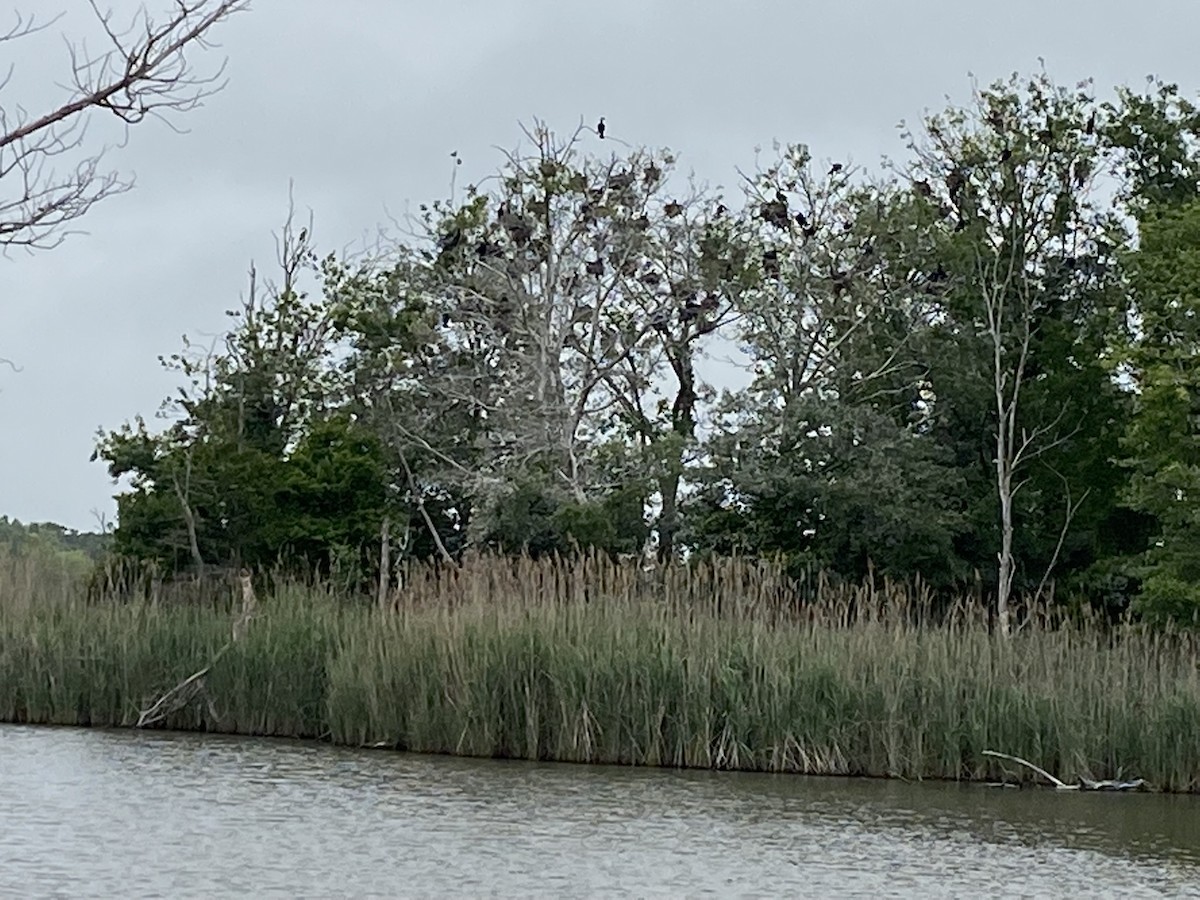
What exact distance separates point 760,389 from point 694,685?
1142cm

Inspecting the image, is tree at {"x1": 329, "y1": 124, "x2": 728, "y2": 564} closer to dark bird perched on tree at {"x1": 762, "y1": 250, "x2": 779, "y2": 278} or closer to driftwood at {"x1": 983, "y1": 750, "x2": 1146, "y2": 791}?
dark bird perched on tree at {"x1": 762, "y1": 250, "x2": 779, "y2": 278}

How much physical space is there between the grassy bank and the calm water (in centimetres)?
49

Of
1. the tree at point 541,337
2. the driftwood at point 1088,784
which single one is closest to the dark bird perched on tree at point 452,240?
the tree at point 541,337

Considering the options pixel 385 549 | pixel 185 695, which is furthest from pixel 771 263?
pixel 185 695

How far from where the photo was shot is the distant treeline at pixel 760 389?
24141 mm

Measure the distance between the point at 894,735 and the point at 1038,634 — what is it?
5.89 feet

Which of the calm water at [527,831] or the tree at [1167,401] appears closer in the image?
the calm water at [527,831]

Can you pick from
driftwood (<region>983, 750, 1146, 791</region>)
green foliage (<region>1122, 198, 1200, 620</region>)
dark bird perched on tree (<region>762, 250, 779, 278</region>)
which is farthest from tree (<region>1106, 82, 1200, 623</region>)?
driftwood (<region>983, 750, 1146, 791</region>)

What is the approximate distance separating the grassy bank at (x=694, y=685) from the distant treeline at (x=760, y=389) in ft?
21.8

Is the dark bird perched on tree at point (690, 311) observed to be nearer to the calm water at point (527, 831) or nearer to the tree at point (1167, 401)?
the tree at point (1167, 401)

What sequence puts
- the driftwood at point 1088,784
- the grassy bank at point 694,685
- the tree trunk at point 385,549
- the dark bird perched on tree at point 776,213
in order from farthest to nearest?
1. the dark bird perched on tree at point 776,213
2. the tree trunk at point 385,549
3. the grassy bank at point 694,685
4. the driftwood at point 1088,784

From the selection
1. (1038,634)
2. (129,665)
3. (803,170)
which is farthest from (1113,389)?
(129,665)

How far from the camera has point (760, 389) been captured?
26.0m

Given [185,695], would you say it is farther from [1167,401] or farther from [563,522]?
[1167,401]
